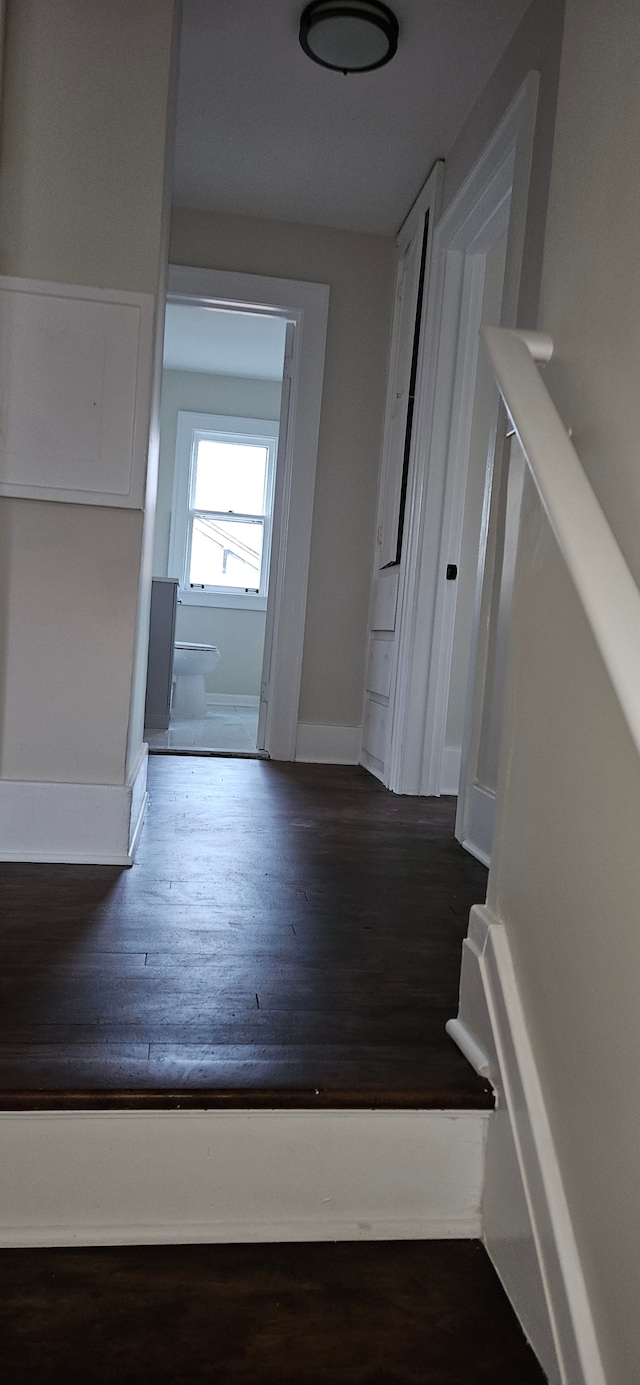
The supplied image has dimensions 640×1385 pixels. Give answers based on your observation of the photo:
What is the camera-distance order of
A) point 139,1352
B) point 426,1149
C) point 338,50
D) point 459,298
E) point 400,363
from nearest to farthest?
point 139,1352 < point 426,1149 < point 338,50 < point 459,298 < point 400,363

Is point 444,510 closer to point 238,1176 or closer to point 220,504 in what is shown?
point 238,1176

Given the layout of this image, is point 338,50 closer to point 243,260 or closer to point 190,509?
point 243,260

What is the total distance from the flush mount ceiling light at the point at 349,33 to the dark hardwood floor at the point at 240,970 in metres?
2.36

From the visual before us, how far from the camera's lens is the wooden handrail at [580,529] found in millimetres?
690

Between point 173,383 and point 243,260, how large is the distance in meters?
3.23

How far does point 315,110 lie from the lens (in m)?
3.26

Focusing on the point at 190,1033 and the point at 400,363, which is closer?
the point at 190,1033

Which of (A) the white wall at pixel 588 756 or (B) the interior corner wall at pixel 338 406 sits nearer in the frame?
(A) the white wall at pixel 588 756

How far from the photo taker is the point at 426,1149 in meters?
1.15

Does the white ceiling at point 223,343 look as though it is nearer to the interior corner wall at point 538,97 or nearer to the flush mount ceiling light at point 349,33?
the flush mount ceiling light at point 349,33

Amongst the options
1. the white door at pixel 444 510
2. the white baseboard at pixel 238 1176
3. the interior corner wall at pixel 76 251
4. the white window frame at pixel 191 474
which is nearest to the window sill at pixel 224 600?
the white window frame at pixel 191 474

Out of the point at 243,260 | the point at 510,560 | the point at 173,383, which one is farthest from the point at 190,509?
the point at 510,560

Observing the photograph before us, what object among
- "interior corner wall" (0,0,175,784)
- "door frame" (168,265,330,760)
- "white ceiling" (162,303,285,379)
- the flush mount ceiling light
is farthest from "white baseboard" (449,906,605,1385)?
"white ceiling" (162,303,285,379)

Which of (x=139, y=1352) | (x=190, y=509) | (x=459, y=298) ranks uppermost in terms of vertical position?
(x=459, y=298)
